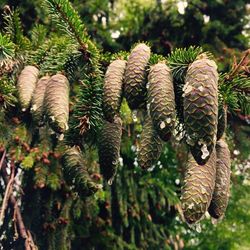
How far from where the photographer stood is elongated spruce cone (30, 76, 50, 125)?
→ 1.38 meters

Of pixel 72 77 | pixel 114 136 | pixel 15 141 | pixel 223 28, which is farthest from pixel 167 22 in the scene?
pixel 114 136

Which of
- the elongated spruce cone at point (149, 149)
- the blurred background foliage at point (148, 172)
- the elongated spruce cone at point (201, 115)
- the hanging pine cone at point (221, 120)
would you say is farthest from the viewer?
the blurred background foliage at point (148, 172)

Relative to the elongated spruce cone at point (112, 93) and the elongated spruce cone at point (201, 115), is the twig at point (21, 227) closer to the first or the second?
the elongated spruce cone at point (112, 93)

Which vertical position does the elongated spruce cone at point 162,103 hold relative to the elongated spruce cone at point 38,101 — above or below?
below

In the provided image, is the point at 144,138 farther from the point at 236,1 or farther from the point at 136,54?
the point at 236,1

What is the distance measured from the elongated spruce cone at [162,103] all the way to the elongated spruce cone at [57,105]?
24 centimetres

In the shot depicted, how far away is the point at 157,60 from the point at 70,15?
0.99 ft

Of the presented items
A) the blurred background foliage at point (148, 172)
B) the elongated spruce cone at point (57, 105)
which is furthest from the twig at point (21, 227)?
the elongated spruce cone at point (57, 105)

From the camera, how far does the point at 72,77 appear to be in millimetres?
1547

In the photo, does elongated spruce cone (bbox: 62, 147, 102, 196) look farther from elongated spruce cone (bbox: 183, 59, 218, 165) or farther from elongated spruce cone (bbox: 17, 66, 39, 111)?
elongated spruce cone (bbox: 183, 59, 218, 165)

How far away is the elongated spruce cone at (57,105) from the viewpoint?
1.25 meters

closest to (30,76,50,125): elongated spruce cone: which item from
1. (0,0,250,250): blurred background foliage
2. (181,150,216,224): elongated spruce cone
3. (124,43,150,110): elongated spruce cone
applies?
(124,43,150,110): elongated spruce cone

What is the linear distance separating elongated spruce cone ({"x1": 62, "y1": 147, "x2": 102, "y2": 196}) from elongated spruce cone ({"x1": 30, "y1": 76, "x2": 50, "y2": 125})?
0.46ft

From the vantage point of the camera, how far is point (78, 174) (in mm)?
1377
